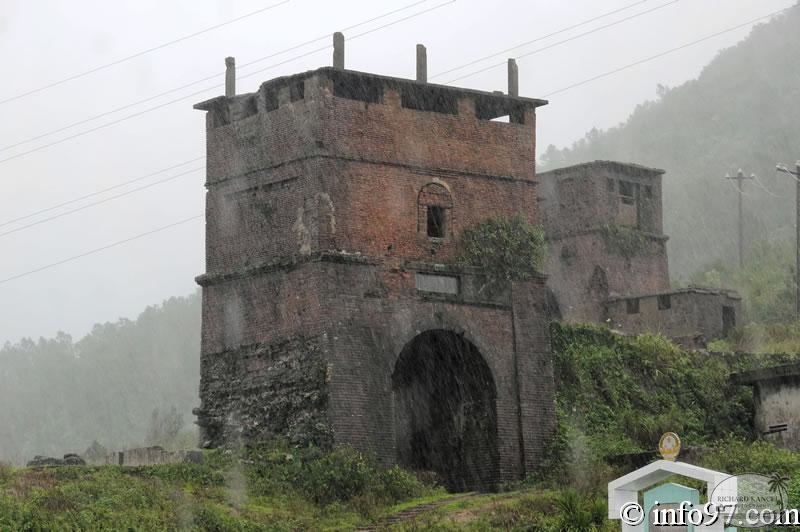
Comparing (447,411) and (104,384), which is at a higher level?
(104,384)

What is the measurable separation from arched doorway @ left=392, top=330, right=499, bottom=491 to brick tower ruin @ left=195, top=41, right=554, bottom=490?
0.04 m

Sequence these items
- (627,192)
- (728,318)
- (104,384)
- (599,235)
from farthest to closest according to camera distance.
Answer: (104,384) < (627,192) < (599,235) < (728,318)

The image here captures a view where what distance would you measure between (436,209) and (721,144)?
206 ft

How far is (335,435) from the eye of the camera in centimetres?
3228

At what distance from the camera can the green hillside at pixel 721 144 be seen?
86.2m

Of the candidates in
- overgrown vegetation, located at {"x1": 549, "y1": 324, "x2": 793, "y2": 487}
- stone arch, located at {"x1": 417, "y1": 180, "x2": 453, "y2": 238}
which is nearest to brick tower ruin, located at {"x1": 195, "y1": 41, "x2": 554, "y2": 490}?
stone arch, located at {"x1": 417, "y1": 180, "x2": 453, "y2": 238}

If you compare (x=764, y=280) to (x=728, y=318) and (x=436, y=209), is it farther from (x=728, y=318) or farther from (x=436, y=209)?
(x=436, y=209)

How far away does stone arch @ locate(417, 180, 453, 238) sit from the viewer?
116 ft

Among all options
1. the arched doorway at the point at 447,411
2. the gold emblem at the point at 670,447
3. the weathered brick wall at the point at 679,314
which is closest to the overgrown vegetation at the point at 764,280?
the weathered brick wall at the point at 679,314

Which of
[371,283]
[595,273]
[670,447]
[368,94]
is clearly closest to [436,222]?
[371,283]

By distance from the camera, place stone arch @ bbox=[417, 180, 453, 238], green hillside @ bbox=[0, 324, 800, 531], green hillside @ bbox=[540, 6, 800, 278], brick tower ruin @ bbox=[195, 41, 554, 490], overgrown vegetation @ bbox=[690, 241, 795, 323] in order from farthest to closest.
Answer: green hillside @ bbox=[540, 6, 800, 278]
overgrown vegetation @ bbox=[690, 241, 795, 323]
stone arch @ bbox=[417, 180, 453, 238]
brick tower ruin @ bbox=[195, 41, 554, 490]
green hillside @ bbox=[0, 324, 800, 531]

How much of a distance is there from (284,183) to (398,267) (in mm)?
3091

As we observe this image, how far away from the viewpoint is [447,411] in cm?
3572

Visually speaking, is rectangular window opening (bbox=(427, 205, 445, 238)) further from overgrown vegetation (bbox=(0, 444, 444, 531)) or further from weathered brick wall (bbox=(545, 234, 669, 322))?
weathered brick wall (bbox=(545, 234, 669, 322))
